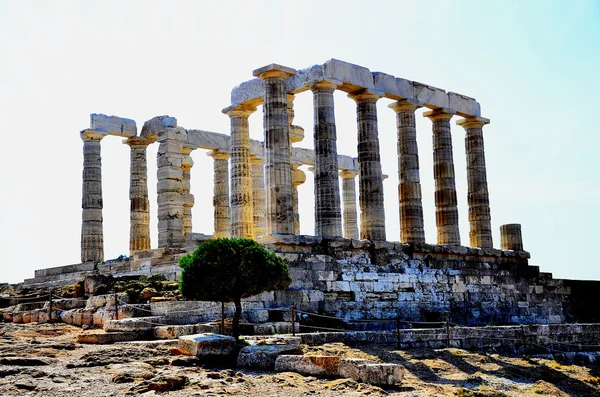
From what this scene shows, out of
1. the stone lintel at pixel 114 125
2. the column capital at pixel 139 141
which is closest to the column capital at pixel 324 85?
the column capital at pixel 139 141

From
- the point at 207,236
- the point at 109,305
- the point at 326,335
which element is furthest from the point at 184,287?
the point at 207,236

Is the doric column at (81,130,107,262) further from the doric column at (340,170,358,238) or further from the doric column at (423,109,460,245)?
the doric column at (423,109,460,245)

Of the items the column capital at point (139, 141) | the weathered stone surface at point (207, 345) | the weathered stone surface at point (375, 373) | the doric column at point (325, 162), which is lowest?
the weathered stone surface at point (375, 373)

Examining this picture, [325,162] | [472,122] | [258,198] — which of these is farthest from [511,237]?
[258,198]

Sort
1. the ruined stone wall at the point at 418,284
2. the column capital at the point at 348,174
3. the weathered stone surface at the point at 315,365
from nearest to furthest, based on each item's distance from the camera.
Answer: the weathered stone surface at the point at 315,365, the ruined stone wall at the point at 418,284, the column capital at the point at 348,174

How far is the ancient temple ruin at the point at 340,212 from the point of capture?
2781 centimetres

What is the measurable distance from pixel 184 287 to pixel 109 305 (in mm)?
5196

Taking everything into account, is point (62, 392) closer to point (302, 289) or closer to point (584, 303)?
point (302, 289)

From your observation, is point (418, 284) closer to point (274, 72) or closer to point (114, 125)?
point (274, 72)

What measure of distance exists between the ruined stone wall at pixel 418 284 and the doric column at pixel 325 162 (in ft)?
4.16

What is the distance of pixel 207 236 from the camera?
36.3 m

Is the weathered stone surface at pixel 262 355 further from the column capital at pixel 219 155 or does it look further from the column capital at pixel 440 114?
the column capital at pixel 219 155

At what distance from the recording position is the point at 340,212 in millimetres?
29938

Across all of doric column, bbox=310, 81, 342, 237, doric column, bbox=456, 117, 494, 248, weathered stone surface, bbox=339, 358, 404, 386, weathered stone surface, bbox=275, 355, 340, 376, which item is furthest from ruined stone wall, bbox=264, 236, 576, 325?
weathered stone surface, bbox=339, 358, 404, 386
